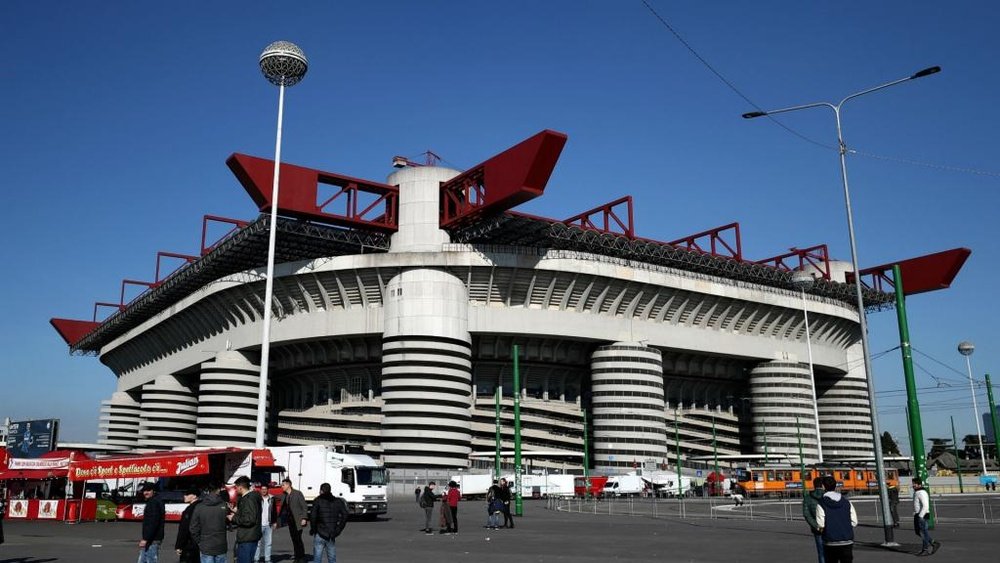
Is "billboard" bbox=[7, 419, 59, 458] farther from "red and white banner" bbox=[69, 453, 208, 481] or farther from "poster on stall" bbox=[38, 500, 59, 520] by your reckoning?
"red and white banner" bbox=[69, 453, 208, 481]

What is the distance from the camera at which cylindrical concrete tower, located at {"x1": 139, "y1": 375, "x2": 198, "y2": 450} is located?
8188cm

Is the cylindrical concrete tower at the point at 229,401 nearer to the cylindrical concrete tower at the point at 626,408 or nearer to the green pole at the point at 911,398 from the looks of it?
the cylindrical concrete tower at the point at 626,408

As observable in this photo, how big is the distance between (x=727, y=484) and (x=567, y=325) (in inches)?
756

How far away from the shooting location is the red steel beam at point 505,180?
51.8m

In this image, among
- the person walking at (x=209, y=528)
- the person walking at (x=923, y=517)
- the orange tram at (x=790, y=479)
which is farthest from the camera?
the orange tram at (x=790, y=479)

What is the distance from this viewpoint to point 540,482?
61.4 metres

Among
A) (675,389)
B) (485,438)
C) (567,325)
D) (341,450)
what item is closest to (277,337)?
(485,438)

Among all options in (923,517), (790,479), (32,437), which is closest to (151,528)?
(923,517)

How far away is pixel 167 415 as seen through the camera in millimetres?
82875

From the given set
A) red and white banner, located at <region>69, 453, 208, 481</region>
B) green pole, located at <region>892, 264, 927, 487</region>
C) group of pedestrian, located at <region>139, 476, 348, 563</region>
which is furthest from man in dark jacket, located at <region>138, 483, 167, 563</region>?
red and white banner, located at <region>69, 453, 208, 481</region>

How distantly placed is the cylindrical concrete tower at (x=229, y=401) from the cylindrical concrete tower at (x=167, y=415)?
522 inches

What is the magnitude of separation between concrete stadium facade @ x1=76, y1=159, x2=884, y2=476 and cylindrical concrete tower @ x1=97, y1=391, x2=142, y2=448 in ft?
34.8

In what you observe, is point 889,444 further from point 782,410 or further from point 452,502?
point 452,502

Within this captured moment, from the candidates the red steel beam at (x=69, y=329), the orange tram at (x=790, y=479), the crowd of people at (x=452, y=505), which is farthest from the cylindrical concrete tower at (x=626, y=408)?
the red steel beam at (x=69, y=329)
